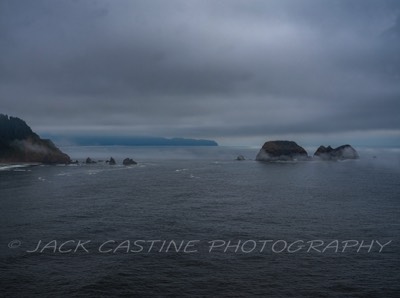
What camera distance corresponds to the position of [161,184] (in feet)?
327

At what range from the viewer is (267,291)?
29.0m

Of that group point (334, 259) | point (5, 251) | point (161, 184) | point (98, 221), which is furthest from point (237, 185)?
point (5, 251)

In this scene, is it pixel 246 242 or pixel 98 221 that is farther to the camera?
pixel 98 221

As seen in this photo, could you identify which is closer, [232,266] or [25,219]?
[232,266]

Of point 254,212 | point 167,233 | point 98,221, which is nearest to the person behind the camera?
point 167,233

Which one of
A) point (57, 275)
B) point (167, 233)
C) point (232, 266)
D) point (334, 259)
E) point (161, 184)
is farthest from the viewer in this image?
point (161, 184)

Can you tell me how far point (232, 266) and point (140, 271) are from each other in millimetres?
8794

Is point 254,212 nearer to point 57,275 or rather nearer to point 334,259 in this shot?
point 334,259

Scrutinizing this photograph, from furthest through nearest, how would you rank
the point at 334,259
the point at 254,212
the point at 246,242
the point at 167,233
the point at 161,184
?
the point at 161,184 < the point at 254,212 < the point at 167,233 < the point at 246,242 < the point at 334,259

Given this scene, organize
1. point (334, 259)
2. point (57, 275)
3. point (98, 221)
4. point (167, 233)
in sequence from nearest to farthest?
point (57, 275) < point (334, 259) < point (167, 233) < point (98, 221)

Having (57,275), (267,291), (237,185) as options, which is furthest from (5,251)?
(237,185)

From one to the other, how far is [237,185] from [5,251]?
70096 mm

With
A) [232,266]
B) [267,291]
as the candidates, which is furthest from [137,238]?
[267,291]

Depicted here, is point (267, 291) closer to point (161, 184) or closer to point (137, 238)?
point (137, 238)
